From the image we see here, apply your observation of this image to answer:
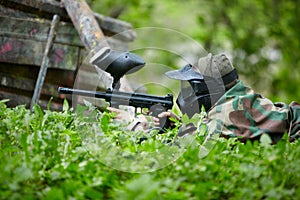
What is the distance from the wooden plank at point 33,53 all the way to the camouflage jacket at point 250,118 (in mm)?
2638

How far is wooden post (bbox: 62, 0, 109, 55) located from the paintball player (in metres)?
1.60

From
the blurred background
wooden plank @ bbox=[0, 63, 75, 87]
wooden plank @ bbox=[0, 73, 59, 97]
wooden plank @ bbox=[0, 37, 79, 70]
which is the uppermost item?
the blurred background

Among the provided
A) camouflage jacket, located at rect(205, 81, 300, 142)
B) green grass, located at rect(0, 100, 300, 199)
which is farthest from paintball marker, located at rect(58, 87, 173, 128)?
green grass, located at rect(0, 100, 300, 199)

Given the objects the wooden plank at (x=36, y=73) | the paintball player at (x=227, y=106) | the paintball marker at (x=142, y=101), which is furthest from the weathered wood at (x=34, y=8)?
the paintball player at (x=227, y=106)

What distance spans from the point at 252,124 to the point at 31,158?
6.38ft

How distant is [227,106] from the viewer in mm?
4312

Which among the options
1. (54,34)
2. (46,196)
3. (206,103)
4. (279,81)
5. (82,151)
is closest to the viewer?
(46,196)

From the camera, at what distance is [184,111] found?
4637 millimetres

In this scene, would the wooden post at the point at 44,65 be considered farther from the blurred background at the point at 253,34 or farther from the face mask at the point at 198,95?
the blurred background at the point at 253,34

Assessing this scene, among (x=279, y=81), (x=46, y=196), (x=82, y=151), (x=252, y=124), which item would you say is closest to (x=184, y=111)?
(x=252, y=124)

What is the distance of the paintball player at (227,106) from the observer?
167 inches

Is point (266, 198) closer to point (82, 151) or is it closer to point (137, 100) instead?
point (82, 151)

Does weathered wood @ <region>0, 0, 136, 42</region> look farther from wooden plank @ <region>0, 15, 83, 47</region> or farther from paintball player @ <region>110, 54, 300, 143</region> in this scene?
paintball player @ <region>110, 54, 300, 143</region>

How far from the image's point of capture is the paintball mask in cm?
454
